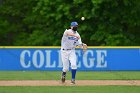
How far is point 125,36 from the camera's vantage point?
1566 inches

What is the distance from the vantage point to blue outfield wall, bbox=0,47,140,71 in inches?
1045

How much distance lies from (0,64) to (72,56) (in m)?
9.27

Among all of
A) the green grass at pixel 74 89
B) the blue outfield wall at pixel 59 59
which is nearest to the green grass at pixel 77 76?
the blue outfield wall at pixel 59 59

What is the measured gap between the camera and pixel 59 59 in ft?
87.1

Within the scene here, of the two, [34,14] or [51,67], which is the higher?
[34,14]

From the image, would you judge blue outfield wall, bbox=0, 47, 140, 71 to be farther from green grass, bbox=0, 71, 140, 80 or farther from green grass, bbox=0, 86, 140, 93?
green grass, bbox=0, 86, 140, 93

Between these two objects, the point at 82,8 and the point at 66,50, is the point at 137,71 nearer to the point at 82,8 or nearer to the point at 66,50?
the point at 66,50

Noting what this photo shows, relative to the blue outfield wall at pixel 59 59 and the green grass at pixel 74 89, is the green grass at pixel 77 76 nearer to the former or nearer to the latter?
the blue outfield wall at pixel 59 59

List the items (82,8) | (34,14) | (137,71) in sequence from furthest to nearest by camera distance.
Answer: (34,14) → (82,8) → (137,71)

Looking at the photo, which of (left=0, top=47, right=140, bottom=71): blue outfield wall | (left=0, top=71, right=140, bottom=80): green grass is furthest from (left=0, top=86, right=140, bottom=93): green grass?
(left=0, top=47, right=140, bottom=71): blue outfield wall

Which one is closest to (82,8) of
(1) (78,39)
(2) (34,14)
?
(2) (34,14)

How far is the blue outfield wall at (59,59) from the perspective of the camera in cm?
2653

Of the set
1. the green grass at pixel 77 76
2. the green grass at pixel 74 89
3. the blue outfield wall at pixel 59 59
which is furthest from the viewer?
the blue outfield wall at pixel 59 59

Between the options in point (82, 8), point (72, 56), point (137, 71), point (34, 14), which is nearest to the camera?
point (72, 56)
